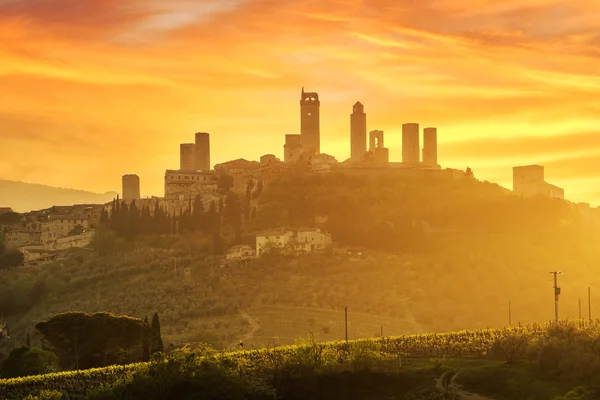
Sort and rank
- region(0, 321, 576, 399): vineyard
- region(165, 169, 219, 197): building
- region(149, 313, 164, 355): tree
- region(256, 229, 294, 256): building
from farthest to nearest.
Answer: region(165, 169, 219, 197): building → region(256, 229, 294, 256): building → region(149, 313, 164, 355): tree → region(0, 321, 576, 399): vineyard

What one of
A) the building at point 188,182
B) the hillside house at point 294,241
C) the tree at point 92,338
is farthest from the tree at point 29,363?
the building at point 188,182

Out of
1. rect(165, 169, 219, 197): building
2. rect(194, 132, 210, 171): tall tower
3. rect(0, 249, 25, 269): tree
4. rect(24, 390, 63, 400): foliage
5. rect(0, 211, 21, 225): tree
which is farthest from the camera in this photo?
rect(194, 132, 210, 171): tall tower

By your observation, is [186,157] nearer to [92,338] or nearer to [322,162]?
[322,162]

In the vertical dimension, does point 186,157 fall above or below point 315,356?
above

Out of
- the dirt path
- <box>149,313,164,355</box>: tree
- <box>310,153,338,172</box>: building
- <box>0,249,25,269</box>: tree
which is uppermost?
<box>310,153,338,172</box>: building

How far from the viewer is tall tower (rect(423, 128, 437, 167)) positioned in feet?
416

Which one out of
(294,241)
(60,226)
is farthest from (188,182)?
(294,241)

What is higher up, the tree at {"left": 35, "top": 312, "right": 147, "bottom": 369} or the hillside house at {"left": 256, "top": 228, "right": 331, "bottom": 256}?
the hillside house at {"left": 256, "top": 228, "right": 331, "bottom": 256}

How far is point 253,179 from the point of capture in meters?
116

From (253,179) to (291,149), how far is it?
32.9ft

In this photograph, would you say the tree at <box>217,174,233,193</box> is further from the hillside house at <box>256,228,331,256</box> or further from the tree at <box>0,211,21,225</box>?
the tree at <box>0,211,21,225</box>

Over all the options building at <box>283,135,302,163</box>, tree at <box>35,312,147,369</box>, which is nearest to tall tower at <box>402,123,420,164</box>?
building at <box>283,135,302,163</box>

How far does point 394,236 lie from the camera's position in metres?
105

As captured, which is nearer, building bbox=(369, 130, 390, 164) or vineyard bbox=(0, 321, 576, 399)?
vineyard bbox=(0, 321, 576, 399)
